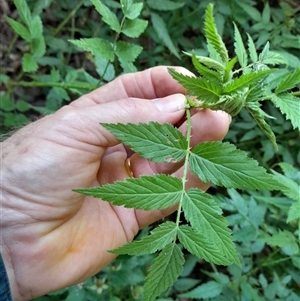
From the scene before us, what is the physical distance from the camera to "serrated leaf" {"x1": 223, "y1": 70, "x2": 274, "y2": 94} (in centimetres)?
118

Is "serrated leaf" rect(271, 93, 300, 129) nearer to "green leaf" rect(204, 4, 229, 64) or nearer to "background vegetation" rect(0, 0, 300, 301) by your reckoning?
"green leaf" rect(204, 4, 229, 64)

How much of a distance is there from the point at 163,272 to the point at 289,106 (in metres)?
0.62

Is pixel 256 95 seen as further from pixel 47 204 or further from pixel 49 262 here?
pixel 49 262

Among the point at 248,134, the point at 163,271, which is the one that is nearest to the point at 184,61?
Result: the point at 248,134

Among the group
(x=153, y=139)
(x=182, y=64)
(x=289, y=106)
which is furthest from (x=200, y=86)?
(x=182, y=64)

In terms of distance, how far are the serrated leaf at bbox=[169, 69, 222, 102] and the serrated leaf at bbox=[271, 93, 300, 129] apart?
206 millimetres

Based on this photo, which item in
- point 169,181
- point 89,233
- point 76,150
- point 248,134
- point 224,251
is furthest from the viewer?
point 248,134

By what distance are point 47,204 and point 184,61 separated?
5.14 ft

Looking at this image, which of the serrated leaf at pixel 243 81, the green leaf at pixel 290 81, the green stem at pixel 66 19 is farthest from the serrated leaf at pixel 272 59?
the green stem at pixel 66 19

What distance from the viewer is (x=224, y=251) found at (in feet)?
3.93

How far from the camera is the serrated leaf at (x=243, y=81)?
118 centimetres

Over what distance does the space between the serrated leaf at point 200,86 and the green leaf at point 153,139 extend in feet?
0.42

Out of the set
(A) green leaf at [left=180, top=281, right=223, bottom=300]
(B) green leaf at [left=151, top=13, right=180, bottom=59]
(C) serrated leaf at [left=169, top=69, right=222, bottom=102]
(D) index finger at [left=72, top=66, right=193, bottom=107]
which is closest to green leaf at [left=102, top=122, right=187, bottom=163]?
(C) serrated leaf at [left=169, top=69, right=222, bottom=102]

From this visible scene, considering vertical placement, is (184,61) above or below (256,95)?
below
